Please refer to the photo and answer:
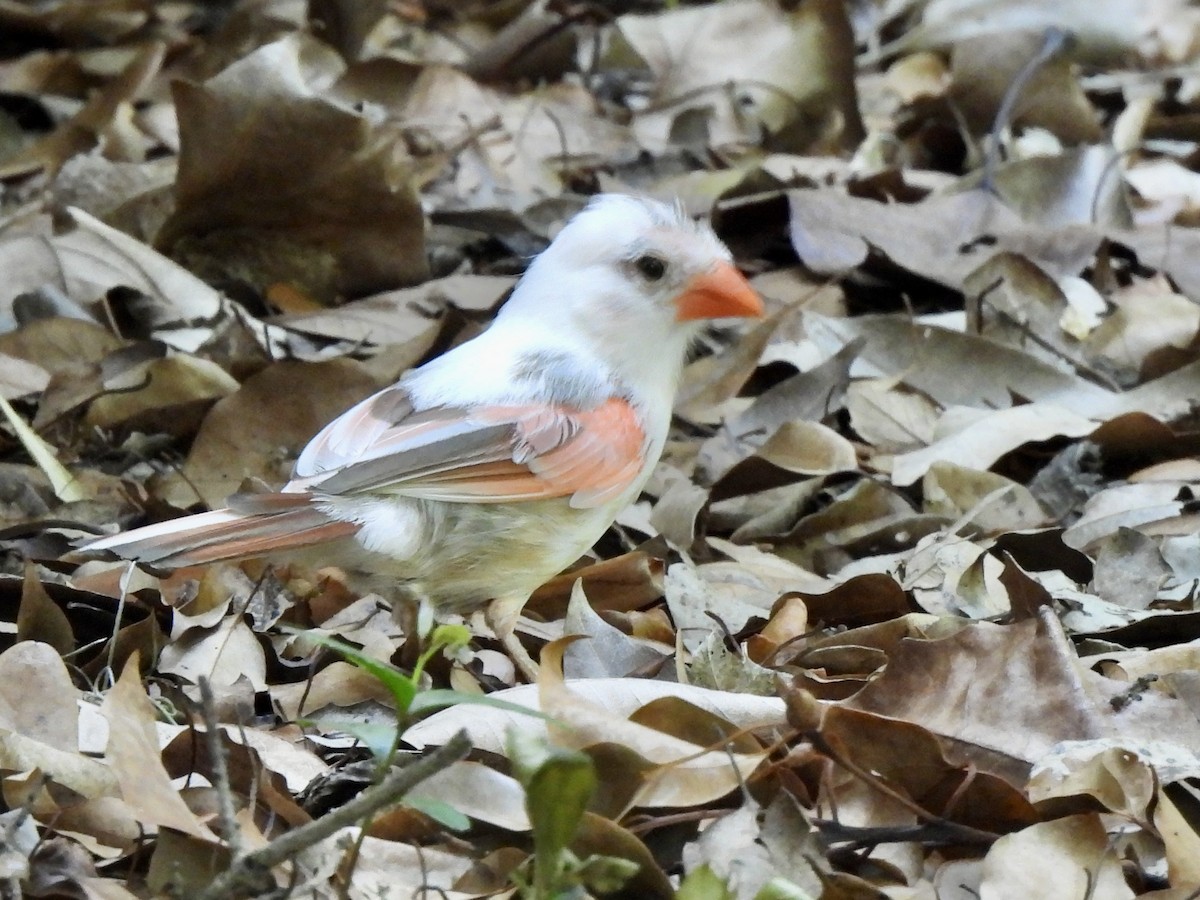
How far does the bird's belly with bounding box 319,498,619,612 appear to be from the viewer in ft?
11.0

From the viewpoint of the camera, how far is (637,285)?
12.6 feet

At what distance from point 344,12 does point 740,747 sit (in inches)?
170

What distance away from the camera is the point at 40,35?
20.9ft

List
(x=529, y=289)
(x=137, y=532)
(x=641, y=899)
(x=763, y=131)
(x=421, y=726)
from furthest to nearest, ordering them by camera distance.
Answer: (x=763, y=131) → (x=529, y=289) → (x=137, y=532) → (x=421, y=726) → (x=641, y=899)

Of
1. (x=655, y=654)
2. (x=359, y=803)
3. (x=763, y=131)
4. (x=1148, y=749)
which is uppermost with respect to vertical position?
(x=359, y=803)

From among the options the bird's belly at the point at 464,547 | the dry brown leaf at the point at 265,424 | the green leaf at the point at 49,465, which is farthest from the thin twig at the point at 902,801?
→ the green leaf at the point at 49,465

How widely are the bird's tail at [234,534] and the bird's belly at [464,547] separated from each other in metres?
0.09

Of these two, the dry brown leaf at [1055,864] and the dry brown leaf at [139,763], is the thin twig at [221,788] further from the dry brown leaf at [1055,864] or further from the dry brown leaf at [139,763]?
the dry brown leaf at [1055,864]

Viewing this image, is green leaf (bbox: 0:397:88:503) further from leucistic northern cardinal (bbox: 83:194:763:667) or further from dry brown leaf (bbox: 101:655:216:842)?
dry brown leaf (bbox: 101:655:216:842)

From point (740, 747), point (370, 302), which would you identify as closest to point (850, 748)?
point (740, 747)

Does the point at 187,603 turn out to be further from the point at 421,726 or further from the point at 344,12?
the point at 344,12

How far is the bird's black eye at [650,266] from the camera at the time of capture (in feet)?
12.6

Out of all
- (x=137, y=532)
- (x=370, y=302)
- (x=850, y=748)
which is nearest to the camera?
(x=850, y=748)

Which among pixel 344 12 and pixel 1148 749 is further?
pixel 344 12
